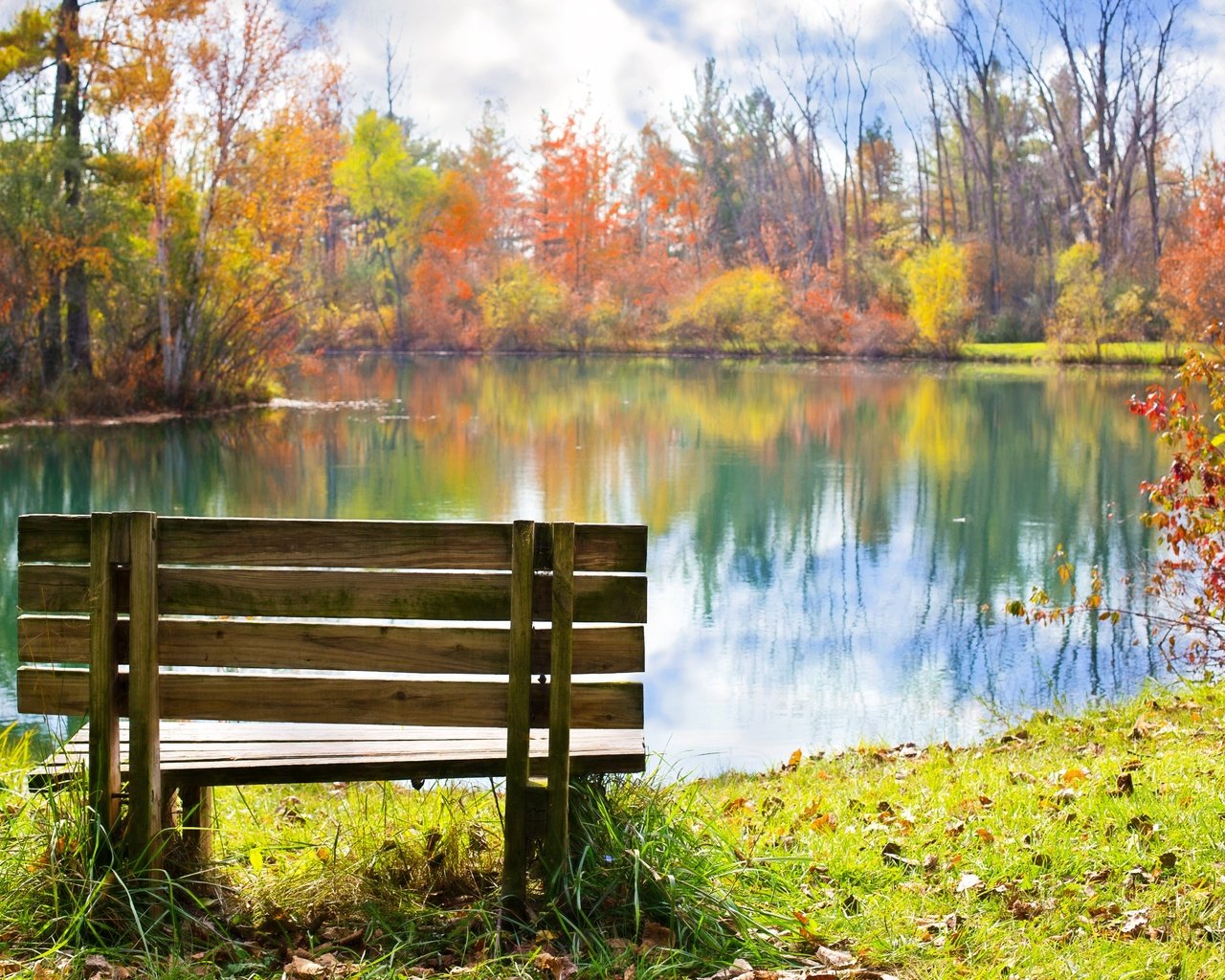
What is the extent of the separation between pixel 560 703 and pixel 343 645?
593 mm

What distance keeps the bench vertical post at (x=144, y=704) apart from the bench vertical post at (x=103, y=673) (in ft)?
0.16

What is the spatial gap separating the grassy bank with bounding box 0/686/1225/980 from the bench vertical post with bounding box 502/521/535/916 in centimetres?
10

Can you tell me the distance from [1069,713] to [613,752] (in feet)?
16.8

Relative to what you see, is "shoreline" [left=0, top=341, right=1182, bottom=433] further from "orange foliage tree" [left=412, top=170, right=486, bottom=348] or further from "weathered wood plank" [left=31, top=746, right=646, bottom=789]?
"weathered wood plank" [left=31, top=746, right=646, bottom=789]

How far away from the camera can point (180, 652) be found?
3.63 m

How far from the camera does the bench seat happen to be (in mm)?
3693

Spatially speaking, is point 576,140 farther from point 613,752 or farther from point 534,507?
point 613,752

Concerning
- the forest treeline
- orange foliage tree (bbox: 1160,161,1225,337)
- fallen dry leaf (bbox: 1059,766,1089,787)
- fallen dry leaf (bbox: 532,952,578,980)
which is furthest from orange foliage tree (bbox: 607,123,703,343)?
fallen dry leaf (bbox: 532,952,578,980)

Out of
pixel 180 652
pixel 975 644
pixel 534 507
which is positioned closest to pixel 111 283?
pixel 534 507

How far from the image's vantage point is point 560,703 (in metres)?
3.61

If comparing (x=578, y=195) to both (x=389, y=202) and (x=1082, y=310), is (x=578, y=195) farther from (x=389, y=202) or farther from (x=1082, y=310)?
(x=1082, y=310)

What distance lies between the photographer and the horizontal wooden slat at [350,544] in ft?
11.7

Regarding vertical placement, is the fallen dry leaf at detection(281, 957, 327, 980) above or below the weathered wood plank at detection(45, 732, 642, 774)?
below

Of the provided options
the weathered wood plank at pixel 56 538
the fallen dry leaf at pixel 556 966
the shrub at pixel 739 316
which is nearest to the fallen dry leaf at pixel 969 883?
the fallen dry leaf at pixel 556 966
